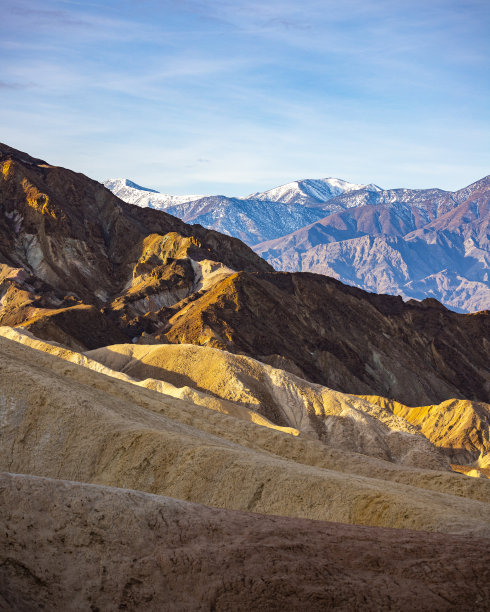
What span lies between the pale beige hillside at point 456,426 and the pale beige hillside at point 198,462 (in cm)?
4262

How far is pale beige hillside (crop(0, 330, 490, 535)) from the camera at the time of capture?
23.8m

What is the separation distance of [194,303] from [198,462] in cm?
7127

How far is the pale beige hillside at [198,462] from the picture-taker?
2375cm

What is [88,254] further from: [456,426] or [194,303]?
[456,426]

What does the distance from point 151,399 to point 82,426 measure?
9.54m

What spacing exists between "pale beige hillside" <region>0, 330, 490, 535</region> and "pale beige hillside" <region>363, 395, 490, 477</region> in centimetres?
4262

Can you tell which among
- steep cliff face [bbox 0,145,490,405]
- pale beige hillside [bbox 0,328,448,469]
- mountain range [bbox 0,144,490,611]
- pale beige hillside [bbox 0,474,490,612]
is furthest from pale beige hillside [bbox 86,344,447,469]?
pale beige hillside [bbox 0,474,490,612]

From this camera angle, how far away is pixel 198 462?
87.2 ft

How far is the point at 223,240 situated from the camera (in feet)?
446

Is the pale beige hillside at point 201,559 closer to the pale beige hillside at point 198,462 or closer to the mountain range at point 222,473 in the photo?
the mountain range at point 222,473

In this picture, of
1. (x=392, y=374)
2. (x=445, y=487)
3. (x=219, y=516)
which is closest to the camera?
(x=219, y=516)

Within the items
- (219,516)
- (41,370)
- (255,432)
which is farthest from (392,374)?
(219,516)

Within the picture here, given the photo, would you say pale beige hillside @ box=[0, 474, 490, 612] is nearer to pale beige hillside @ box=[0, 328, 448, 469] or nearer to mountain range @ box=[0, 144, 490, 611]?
mountain range @ box=[0, 144, 490, 611]

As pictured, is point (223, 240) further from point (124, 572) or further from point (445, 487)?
point (124, 572)
